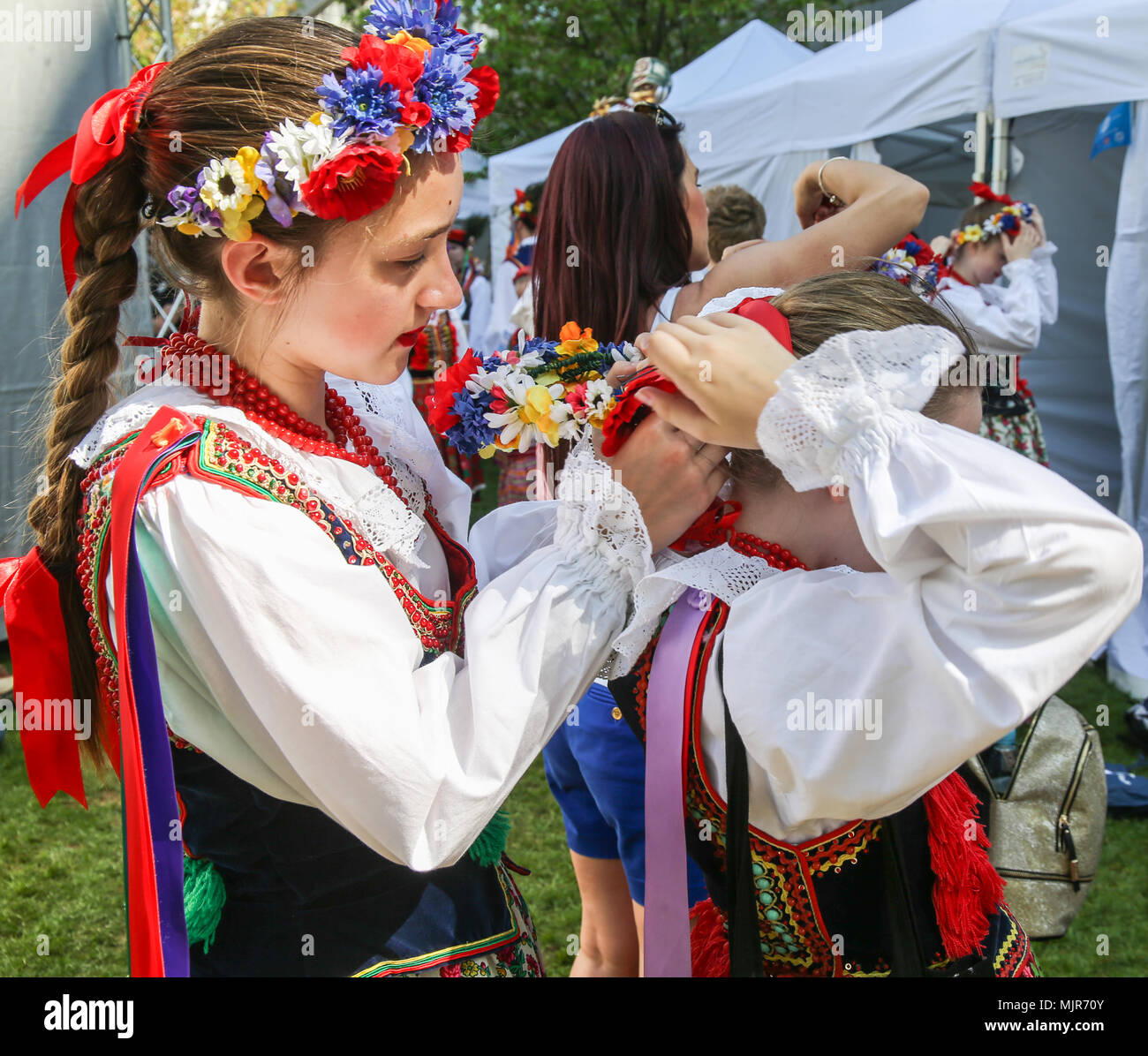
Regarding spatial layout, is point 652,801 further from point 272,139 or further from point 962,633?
point 272,139

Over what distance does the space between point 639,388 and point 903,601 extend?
0.44 m

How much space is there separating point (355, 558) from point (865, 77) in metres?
5.64

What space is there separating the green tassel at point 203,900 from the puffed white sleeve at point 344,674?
22 centimetres

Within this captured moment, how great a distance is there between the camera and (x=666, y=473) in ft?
4.29

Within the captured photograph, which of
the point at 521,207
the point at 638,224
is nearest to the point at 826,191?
the point at 638,224

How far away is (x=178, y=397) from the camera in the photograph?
1297mm

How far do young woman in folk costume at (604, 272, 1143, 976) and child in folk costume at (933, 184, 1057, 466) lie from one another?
3.74 metres

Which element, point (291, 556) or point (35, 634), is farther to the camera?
point (35, 634)

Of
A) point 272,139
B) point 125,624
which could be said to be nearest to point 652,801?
point 125,624

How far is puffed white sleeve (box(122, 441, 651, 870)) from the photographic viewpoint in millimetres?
1075

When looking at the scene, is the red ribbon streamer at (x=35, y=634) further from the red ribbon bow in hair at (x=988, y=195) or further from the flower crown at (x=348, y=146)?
the red ribbon bow in hair at (x=988, y=195)

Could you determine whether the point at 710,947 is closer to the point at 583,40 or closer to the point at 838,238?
the point at 838,238
